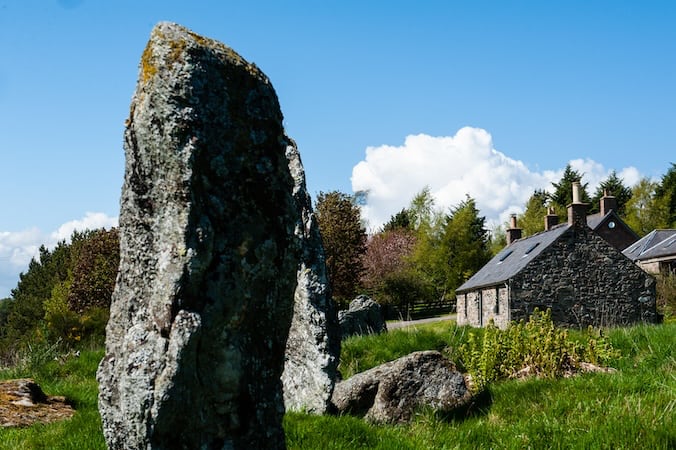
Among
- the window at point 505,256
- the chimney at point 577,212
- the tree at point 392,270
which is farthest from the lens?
the tree at point 392,270

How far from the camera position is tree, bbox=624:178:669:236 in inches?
2542

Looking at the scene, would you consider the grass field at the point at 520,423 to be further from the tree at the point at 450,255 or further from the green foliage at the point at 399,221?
the green foliage at the point at 399,221

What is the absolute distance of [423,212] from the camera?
6925 cm

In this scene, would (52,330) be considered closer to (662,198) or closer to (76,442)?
(76,442)

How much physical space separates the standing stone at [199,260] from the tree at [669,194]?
67.8m

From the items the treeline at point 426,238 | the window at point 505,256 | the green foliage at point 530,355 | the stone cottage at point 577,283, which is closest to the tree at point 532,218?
the treeline at point 426,238

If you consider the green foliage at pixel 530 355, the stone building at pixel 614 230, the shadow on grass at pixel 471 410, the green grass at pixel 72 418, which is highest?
the stone building at pixel 614 230

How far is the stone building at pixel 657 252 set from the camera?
43.9 meters

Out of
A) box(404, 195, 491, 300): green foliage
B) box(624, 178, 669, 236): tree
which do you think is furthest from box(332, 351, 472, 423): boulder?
box(624, 178, 669, 236): tree

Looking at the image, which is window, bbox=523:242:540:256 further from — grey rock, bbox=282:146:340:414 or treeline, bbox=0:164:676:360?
grey rock, bbox=282:146:340:414

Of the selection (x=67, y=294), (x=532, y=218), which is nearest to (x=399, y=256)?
(x=532, y=218)

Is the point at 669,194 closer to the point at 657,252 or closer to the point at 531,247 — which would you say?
the point at 657,252

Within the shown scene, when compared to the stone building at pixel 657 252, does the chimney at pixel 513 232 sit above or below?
above

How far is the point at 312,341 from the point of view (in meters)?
8.47
